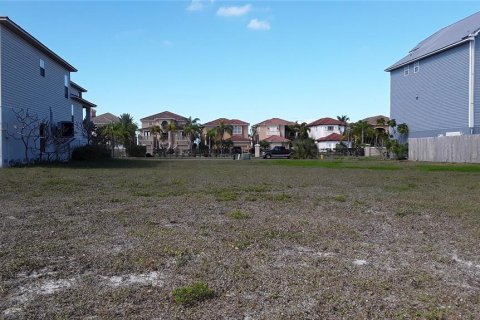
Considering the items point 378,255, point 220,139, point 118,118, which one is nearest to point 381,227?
point 378,255

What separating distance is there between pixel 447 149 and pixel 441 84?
21.2 ft

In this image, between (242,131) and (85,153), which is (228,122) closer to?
(242,131)

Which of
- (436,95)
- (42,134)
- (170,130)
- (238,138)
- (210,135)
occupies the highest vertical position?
(436,95)

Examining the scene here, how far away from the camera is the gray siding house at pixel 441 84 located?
108 ft

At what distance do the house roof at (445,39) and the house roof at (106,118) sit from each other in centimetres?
5567

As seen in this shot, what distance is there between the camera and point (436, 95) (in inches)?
1448

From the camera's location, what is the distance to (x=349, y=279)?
4.66 m

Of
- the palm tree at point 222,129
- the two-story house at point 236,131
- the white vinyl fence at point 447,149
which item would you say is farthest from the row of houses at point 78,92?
the two-story house at point 236,131

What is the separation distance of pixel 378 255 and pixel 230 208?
449cm

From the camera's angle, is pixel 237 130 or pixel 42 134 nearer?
pixel 42 134

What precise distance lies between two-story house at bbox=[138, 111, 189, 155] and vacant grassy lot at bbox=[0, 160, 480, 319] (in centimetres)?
6966

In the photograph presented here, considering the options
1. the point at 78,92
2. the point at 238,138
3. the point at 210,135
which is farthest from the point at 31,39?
the point at 238,138

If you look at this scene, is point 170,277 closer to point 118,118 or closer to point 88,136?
point 88,136

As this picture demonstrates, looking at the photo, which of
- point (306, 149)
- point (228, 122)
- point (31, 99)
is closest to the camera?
point (31, 99)
